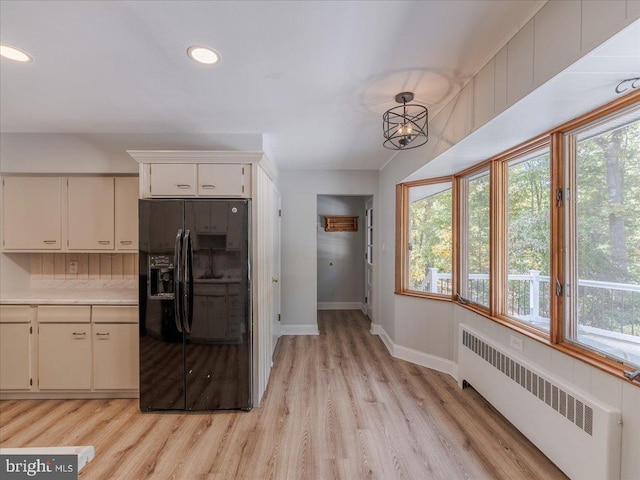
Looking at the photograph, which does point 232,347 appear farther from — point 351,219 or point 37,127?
point 351,219

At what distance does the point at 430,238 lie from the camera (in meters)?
3.31

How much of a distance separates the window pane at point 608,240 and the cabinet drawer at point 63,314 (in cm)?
375

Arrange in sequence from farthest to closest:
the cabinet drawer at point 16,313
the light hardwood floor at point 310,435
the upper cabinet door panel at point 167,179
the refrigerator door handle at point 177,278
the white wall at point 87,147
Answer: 1. the white wall at point 87,147
2. the cabinet drawer at point 16,313
3. the upper cabinet door panel at point 167,179
4. the refrigerator door handle at point 177,278
5. the light hardwood floor at point 310,435

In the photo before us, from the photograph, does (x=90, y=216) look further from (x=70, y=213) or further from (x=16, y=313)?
(x=16, y=313)

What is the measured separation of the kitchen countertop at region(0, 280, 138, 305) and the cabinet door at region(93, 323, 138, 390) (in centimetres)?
23

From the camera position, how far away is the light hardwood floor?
1.77 metres

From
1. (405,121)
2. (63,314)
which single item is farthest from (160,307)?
(405,121)

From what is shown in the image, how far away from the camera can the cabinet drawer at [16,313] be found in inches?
98.0

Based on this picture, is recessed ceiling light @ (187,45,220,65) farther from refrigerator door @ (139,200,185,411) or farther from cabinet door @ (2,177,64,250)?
cabinet door @ (2,177,64,250)

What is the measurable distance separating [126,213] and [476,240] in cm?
348

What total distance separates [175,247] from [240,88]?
4.31ft

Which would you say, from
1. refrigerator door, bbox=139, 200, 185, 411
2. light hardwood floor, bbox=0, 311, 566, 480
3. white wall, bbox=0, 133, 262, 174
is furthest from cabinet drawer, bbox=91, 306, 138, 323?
white wall, bbox=0, 133, 262, 174

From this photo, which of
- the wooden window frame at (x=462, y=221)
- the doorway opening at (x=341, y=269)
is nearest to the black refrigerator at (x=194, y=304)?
Result: the wooden window frame at (x=462, y=221)

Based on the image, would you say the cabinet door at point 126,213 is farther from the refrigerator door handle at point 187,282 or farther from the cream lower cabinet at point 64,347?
the refrigerator door handle at point 187,282
